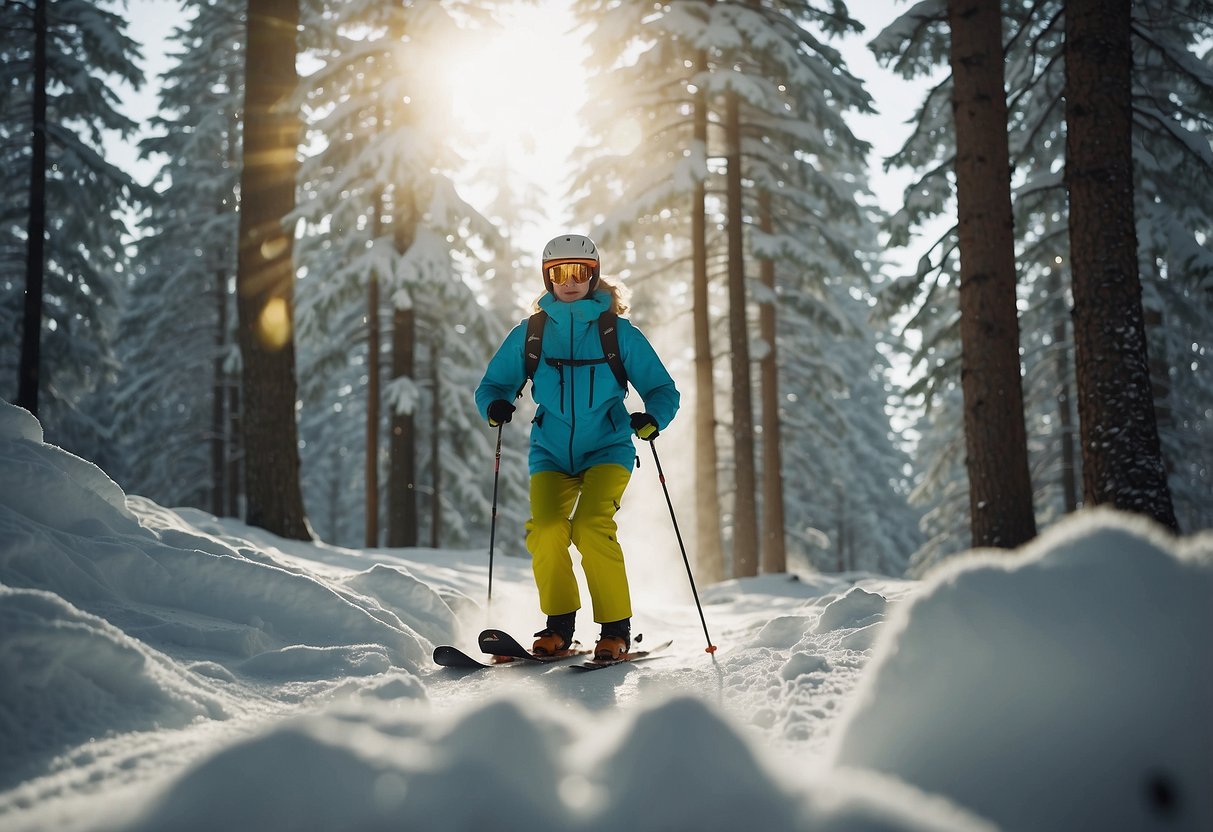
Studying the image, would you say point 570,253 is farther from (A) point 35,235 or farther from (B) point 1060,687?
(A) point 35,235

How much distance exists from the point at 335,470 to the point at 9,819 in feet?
126

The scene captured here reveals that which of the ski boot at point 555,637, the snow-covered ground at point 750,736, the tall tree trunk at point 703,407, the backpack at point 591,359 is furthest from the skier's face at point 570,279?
the tall tree trunk at point 703,407

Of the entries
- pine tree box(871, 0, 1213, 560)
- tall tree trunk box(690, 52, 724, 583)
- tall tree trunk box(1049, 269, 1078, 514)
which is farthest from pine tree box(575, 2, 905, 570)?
tall tree trunk box(1049, 269, 1078, 514)

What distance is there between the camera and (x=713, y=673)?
3.60m

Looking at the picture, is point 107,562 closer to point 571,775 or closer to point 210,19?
point 571,775

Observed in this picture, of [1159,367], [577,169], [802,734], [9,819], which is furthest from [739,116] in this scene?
[9,819]

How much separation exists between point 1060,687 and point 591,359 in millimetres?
3333

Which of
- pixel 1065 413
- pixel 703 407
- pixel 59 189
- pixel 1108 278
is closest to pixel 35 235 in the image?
pixel 59 189

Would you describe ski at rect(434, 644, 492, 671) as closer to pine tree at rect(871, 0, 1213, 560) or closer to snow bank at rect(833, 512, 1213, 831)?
snow bank at rect(833, 512, 1213, 831)

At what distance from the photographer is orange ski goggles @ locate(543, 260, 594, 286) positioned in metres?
4.63

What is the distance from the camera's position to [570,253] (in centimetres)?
462

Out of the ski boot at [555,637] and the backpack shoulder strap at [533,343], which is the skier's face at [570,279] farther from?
the ski boot at [555,637]

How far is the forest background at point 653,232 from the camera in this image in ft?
25.3

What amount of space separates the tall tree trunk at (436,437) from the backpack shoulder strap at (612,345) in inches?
562
